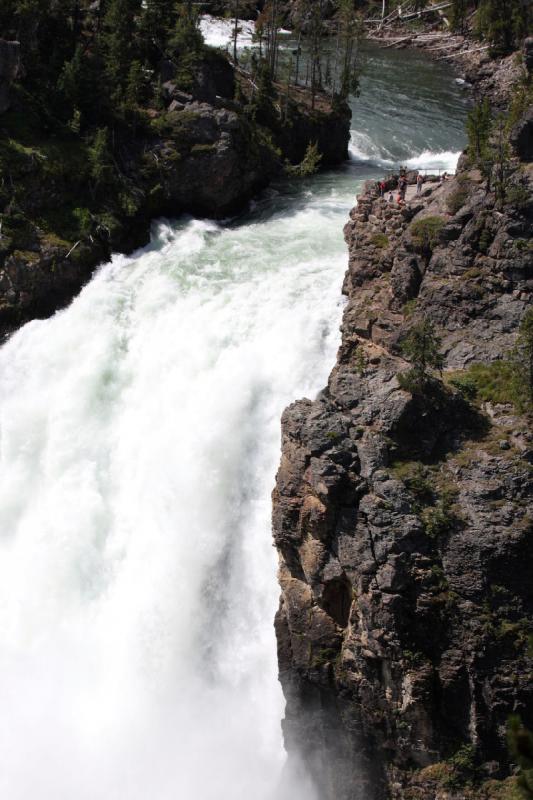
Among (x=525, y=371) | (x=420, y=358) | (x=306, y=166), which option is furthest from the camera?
(x=306, y=166)

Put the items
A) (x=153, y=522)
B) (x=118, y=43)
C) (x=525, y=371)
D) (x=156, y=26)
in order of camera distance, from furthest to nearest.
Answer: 1. (x=156, y=26)
2. (x=118, y=43)
3. (x=153, y=522)
4. (x=525, y=371)

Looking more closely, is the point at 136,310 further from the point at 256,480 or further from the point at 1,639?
the point at 1,639

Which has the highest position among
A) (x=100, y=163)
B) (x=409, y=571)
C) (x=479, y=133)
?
(x=100, y=163)

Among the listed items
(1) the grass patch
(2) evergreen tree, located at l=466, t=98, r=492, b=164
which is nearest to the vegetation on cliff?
(2) evergreen tree, located at l=466, t=98, r=492, b=164

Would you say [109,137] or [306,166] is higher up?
[109,137]

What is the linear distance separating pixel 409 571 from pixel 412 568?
0.36ft

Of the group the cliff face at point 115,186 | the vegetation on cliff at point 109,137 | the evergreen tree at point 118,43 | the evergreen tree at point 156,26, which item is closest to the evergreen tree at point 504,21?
the vegetation on cliff at point 109,137

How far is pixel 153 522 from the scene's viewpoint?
26.7 metres

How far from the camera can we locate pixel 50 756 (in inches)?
936

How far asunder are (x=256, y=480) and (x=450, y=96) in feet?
182

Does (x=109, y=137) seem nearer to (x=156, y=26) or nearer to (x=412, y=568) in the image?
(x=156, y=26)

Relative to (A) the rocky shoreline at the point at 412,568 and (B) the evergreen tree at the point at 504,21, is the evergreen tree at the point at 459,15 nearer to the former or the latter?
(B) the evergreen tree at the point at 504,21

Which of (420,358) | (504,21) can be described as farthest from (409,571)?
(504,21)

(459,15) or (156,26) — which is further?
(459,15)
